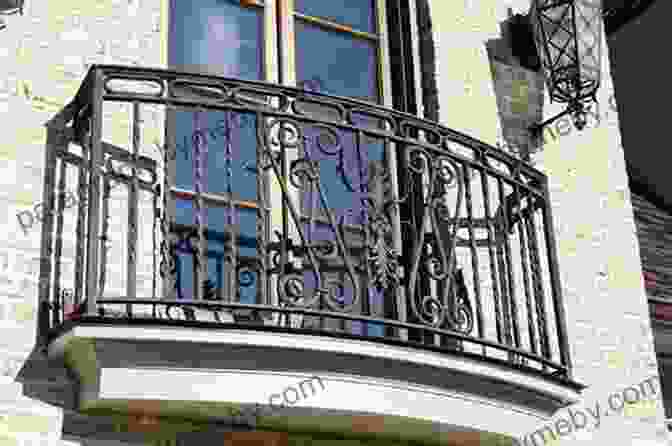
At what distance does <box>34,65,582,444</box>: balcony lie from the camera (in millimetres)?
6855

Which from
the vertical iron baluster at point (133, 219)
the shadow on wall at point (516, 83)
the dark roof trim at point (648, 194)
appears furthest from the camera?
the dark roof trim at point (648, 194)

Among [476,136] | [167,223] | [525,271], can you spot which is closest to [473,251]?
[525,271]

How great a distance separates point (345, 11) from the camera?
9.02 meters

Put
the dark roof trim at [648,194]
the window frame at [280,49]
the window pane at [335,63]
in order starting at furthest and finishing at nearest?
the dark roof trim at [648,194]
the window pane at [335,63]
the window frame at [280,49]

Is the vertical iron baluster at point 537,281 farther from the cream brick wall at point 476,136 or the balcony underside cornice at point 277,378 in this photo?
the cream brick wall at point 476,136

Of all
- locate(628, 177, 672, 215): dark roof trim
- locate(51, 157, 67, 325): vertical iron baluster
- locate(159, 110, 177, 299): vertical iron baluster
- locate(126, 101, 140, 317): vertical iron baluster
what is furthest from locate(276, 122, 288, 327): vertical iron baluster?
locate(628, 177, 672, 215): dark roof trim

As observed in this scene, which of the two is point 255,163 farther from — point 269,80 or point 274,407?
point 274,407

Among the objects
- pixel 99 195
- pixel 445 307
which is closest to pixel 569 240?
pixel 445 307

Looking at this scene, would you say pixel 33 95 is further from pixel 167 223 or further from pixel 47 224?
pixel 167 223

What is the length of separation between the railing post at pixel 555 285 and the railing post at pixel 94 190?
2.81 m

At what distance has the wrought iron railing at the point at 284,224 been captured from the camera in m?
7.06

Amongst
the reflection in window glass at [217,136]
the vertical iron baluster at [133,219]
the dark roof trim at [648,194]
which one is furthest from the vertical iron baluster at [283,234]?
→ the dark roof trim at [648,194]

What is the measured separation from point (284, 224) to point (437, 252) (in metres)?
1.20

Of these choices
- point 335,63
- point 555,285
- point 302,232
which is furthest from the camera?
point 335,63
